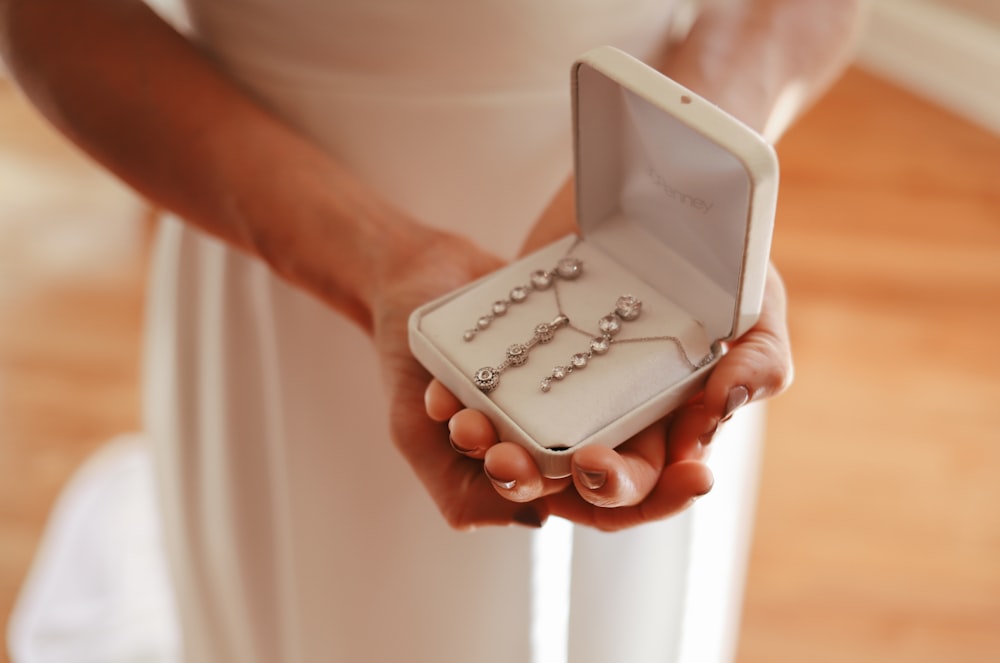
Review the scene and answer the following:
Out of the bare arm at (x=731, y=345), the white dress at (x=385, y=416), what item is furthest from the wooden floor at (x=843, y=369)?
the bare arm at (x=731, y=345)

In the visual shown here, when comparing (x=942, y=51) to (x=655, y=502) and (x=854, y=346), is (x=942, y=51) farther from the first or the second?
(x=655, y=502)


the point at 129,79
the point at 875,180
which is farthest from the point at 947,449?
the point at 129,79

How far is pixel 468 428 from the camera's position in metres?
0.64

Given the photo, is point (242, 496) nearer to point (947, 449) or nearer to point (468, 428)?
point (468, 428)

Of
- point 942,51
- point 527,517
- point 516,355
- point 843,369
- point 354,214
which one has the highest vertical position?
point 942,51

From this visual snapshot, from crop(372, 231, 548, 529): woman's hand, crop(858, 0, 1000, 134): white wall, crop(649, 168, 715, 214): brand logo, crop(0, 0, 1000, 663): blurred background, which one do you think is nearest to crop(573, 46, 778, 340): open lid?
crop(649, 168, 715, 214): brand logo

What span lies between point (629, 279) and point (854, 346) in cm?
123

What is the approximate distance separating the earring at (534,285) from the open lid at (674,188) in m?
0.03

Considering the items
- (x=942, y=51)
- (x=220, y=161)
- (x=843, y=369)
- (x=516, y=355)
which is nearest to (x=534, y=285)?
(x=516, y=355)

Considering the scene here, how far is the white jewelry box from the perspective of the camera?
626mm

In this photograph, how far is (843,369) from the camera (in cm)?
182

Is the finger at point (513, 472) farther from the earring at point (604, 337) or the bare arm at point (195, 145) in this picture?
the bare arm at point (195, 145)

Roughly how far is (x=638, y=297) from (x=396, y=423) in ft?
0.64

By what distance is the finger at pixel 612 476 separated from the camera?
1.91ft
